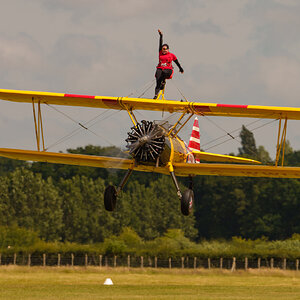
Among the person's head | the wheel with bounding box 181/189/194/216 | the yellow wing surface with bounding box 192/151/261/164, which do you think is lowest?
the wheel with bounding box 181/189/194/216

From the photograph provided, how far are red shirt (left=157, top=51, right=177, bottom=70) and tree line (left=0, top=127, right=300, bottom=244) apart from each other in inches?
906

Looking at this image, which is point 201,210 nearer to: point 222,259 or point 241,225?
point 241,225

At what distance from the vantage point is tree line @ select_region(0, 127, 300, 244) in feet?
180

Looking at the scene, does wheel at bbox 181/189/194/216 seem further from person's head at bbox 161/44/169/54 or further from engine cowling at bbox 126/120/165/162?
person's head at bbox 161/44/169/54

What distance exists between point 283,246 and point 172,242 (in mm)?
6860

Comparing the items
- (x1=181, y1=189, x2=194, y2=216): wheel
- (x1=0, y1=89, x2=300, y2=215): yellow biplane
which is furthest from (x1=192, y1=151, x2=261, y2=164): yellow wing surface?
(x1=181, y1=189, x2=194, y2=216): wheel

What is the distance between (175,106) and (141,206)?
38457 mm

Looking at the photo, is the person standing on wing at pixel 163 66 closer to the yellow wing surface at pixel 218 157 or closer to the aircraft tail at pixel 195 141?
the yellow wing surface at pixel 218 157

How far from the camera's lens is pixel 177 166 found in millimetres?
20141

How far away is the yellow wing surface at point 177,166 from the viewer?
20.2 metres

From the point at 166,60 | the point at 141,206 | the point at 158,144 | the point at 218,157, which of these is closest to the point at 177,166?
the point at 158,144

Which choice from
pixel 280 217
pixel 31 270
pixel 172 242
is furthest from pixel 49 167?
pixel 31 270

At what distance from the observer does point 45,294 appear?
26.3 meters

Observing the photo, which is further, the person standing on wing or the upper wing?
the person standing on wing
